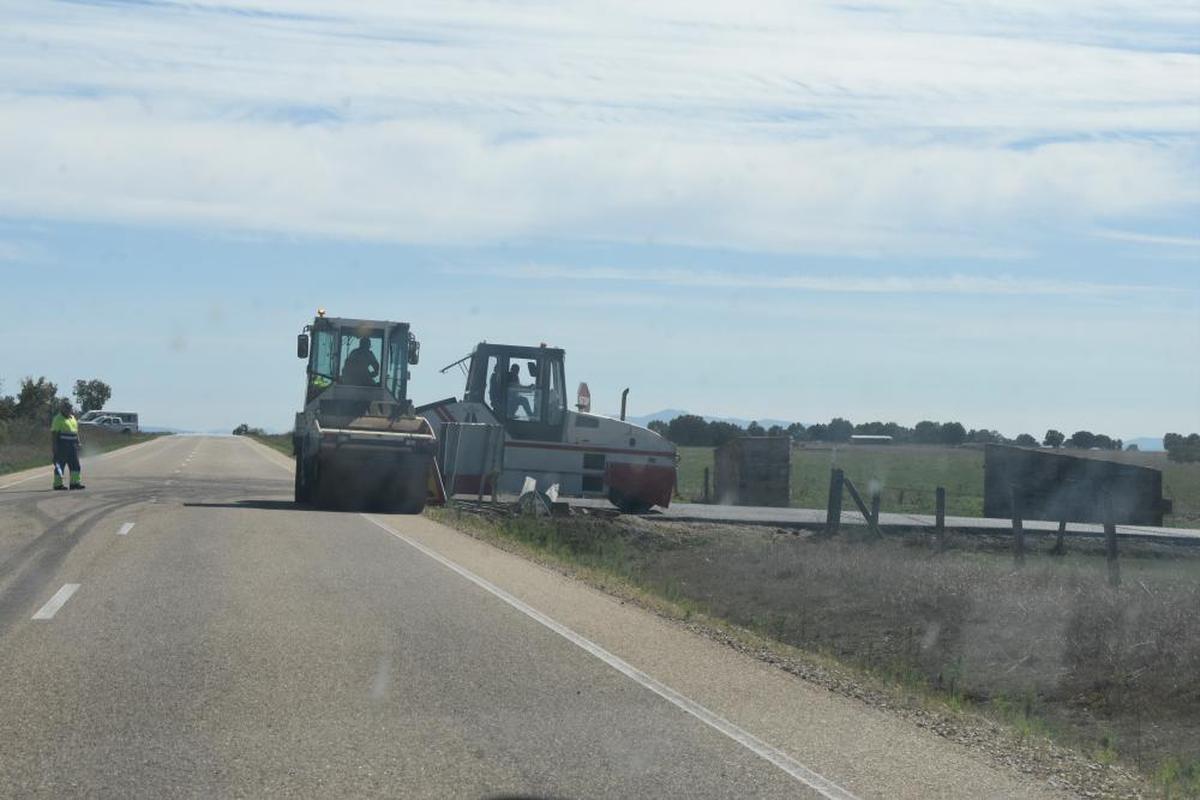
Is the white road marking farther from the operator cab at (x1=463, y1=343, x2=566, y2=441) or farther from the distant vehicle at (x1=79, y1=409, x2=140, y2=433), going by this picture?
the distant vehicle at (x1=79, y1=409, x2=140, y2=433)

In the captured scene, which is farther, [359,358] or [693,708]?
[359,358]

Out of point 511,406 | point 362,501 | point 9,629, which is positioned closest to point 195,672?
point 9,629

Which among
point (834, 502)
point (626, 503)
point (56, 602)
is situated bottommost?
point (56, 602)

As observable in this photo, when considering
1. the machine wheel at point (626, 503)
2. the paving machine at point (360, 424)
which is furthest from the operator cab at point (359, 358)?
the machine wheel at point (626, 503)

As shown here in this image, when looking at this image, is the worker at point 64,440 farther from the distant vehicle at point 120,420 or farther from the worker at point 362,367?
the distant vehicle at point 120,420

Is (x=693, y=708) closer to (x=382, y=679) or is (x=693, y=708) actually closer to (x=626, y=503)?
(x=382, y=679)

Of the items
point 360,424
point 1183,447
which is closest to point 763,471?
point 360,424

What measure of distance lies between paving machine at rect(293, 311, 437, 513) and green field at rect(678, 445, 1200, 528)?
11.4 metres

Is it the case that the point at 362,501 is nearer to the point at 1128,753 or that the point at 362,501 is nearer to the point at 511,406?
the point at 511,406

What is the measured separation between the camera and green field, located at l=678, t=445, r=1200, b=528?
42.1 meters

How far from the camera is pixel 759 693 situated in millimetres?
10195

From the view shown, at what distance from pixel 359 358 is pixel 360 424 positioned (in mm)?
2143

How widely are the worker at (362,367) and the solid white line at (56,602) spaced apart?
1402 cm

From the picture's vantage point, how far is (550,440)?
101ft
